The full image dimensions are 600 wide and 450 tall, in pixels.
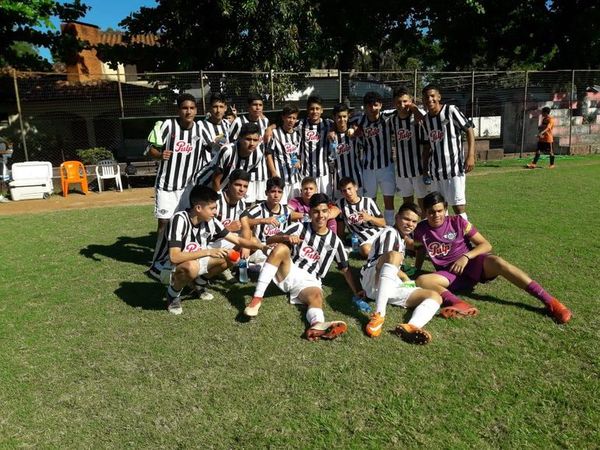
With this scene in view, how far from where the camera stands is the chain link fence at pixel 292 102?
14.1 metres

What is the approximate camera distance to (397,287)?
14.0 feet

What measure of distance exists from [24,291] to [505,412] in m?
4.67

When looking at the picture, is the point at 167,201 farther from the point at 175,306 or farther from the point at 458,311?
the point at 458,311

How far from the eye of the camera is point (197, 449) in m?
2.61

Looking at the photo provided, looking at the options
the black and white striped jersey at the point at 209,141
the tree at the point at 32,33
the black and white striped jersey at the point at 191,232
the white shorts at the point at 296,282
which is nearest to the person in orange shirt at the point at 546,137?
the black and white striped jersey at the point at 209,141

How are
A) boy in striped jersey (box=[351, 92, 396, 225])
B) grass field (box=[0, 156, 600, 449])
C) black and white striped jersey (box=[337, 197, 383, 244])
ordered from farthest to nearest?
boy in striped jersey (box=[351, 92, 396, 225])
black and white striped jersey (box=[337, 197, 383, 244])
grass field (box=[0, 156, 600, 449])

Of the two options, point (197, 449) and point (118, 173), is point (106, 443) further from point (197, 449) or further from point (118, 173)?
point (118, 173)

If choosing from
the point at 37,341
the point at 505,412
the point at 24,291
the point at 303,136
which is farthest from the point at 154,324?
the point at 303,136

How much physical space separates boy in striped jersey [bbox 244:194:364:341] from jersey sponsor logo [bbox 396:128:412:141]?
2073 mm

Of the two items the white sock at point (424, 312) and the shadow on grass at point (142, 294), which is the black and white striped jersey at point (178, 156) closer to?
the shadow on grass at point (142, 294)

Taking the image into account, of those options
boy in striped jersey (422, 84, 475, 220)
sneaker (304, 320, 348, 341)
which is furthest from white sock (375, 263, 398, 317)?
boy in striped jersey (422, 84, 475, 220)

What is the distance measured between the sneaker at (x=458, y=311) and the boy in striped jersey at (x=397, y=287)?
9 cm

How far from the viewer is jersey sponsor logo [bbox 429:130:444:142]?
5.79 m

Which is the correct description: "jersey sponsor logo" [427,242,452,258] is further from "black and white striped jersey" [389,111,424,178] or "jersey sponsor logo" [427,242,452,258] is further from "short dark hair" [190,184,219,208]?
"short dark hair" [190,184,219,208]
